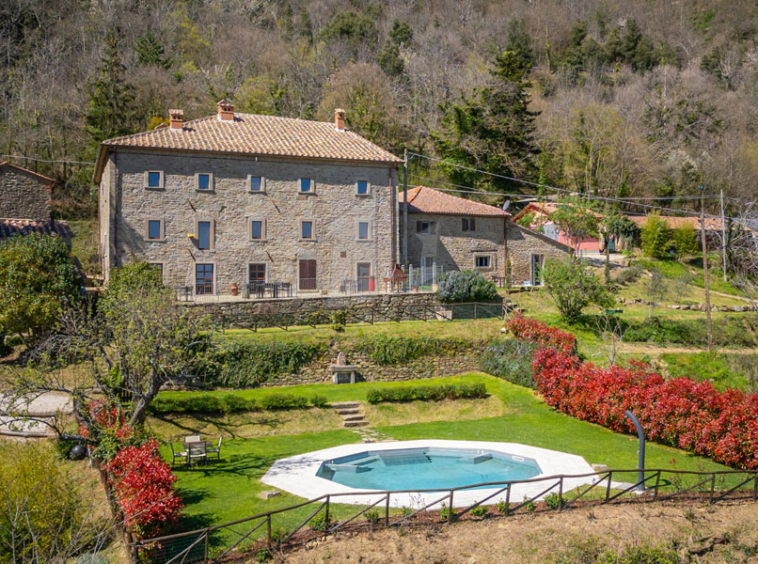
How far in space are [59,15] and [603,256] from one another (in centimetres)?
5315

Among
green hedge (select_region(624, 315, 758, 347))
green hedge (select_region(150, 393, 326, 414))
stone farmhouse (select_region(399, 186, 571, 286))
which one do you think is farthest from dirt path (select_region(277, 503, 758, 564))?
stone farmhouse (select_region(399, 186, 571, 286))

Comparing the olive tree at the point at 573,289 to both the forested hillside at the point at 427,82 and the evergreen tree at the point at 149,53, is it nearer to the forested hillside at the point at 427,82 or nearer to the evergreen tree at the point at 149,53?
the forested hillside at the point at 427,82

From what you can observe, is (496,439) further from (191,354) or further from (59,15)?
(59,15)

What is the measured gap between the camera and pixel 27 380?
562 inches

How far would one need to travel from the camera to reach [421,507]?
525 inches

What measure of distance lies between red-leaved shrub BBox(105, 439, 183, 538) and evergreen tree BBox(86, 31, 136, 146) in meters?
33.5

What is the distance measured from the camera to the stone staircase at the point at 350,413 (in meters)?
20.5

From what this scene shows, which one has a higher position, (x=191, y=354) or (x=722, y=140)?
(x=722, y=140)

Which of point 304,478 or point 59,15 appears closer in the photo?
point 304,478

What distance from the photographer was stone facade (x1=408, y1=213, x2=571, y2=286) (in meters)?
35.2

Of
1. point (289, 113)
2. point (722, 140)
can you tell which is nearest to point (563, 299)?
point (289, 113)

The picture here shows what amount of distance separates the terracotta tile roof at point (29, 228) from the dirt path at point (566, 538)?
70.7ft

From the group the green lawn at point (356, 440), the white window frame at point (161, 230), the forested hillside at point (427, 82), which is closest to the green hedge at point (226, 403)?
the green lawn at point (356, 440)

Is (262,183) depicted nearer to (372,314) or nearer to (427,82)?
(372,314)
